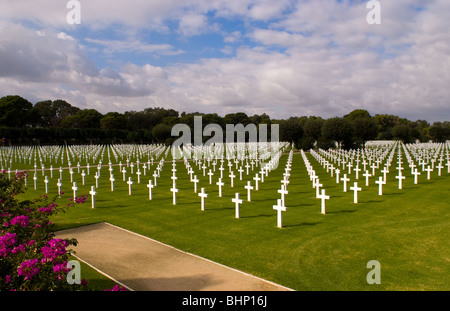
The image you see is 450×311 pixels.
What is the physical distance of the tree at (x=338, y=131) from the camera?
48.3 m

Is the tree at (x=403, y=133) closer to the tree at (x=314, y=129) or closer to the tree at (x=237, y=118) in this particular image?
the tree at (x=314, y=129)

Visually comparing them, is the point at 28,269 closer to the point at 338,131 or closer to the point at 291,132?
the point at 338,131

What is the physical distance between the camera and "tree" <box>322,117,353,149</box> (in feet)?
159

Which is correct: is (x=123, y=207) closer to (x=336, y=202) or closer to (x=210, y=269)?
(x=210, y=269)

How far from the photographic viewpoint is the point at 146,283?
5.60m

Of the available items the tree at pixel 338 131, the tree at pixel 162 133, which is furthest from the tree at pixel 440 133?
the tree at pixel 162 133

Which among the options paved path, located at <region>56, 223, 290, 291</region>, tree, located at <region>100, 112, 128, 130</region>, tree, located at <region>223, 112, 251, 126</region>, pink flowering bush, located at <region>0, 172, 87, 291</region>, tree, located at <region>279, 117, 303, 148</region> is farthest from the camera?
tree, located at <region>223, 112, 251, 126</region>

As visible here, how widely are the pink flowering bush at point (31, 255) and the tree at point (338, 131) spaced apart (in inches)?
1879

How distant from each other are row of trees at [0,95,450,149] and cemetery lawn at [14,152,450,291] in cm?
3701

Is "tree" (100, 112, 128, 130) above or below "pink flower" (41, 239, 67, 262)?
above

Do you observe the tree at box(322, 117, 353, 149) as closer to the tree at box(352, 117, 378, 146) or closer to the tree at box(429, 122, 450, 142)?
the tree at box(352, 117, 378, 146)

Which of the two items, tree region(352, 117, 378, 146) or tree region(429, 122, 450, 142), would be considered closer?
tree region(352, 117, 378, 146)

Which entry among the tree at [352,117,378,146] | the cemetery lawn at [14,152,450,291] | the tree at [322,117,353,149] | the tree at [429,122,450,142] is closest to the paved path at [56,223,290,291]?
the cemetery lawn at [14,152,450,291]

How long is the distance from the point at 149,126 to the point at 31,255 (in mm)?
100730
